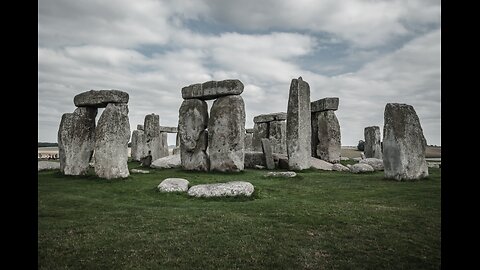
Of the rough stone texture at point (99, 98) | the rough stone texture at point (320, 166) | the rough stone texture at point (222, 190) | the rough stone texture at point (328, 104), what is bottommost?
the rough stone texture at point (222, 190)

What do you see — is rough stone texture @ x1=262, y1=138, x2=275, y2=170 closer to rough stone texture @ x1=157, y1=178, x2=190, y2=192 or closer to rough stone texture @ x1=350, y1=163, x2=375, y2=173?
rough stone texture @ x1=350, y1=163, x2=375, y2=173

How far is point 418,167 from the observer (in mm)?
11734

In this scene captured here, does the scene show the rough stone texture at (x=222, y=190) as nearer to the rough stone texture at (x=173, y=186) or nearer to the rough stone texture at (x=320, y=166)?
the rough stone texture at (x=173, y=186)

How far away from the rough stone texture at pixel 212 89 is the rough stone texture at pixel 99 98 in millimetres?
4483

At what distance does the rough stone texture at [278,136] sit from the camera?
83.4 feet

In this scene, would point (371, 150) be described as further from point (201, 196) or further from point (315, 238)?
point (315, 238)

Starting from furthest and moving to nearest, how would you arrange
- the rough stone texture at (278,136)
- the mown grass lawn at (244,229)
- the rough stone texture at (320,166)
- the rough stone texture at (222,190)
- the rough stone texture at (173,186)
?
the rough stone texture at (278,136)
the rough stone texture at (320,166)
the rough stone texture at (173,186)
the rough stone texture at (222,190)
the mown grass lawn at (244,229)

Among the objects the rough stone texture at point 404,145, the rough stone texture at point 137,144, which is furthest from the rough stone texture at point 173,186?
the rough stone texture at point 137,144

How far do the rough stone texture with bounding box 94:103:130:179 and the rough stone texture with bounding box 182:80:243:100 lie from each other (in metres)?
4.87

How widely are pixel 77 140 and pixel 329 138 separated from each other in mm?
13909
